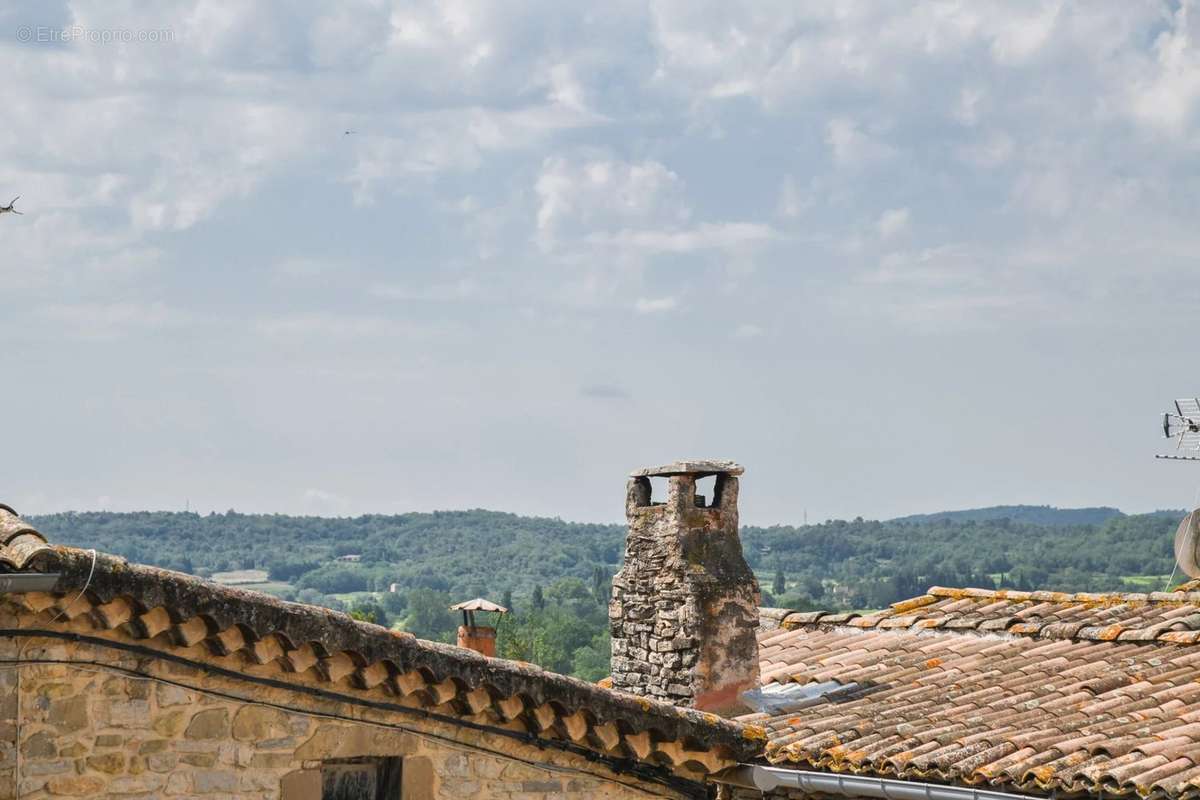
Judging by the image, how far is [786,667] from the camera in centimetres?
1394

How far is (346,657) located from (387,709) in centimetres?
43

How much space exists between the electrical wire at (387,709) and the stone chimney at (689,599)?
2.07 meters

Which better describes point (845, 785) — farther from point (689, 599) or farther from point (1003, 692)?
point (689, 599)

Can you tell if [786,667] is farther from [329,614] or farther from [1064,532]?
[1064,532]

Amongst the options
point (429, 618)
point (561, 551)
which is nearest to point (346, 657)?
point (429, 618)

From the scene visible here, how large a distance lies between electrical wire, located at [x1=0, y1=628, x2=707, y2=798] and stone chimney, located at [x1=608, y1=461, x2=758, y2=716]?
81.5 inches

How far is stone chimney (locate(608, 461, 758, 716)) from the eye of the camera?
502 inches

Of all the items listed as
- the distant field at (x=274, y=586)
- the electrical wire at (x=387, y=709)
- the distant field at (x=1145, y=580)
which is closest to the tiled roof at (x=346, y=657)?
the electrical wire at (x=387, y=709)

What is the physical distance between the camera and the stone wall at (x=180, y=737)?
829cm

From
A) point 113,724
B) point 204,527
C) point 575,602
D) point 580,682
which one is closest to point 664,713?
point 580,682

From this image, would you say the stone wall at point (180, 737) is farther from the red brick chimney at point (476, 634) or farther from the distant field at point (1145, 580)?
the distant field at point (1145, 580)

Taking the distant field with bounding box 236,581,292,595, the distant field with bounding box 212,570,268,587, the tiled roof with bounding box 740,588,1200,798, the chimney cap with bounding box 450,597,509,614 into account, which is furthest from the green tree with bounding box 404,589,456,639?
the tiled roof with bounding box 740,588,1200,798

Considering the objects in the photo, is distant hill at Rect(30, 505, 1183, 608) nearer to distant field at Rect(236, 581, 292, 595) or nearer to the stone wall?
distant field at Rect(236, 581, 292, 595)

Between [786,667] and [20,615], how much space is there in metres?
7.26
